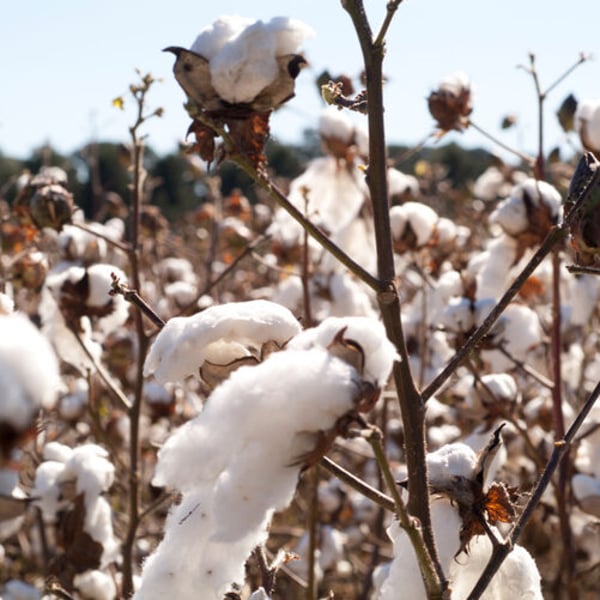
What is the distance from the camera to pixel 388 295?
86cm

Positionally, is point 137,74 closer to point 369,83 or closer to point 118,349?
point 369,83

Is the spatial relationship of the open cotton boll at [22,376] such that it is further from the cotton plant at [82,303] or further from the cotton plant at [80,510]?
the cotton plant at [82,303]

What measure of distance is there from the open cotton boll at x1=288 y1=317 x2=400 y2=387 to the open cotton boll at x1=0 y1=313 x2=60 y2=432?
11.0 inches

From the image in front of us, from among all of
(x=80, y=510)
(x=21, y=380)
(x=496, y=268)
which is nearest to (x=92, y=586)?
(x=80, y=510)

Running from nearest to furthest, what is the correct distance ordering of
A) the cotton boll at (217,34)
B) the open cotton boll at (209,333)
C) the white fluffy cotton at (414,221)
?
the open cotton boll at (209,333), the cotton boll at (217,34), the white fluffy cotton at (414,221)

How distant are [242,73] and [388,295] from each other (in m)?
0.25

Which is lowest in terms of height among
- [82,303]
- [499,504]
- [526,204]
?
[499,504]

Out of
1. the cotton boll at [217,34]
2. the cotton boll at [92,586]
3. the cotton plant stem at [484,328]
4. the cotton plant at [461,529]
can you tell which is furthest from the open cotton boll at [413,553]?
the cotton boll at [92,586]

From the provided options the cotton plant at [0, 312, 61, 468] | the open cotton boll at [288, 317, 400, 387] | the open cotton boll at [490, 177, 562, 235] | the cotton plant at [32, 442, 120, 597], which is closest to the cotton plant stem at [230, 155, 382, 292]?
the open cotton boll at [288, 317, 400, 387]

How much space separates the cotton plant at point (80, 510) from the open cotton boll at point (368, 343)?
111 cm

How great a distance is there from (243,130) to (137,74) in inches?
36.2

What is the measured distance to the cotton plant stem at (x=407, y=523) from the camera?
2.30 ft

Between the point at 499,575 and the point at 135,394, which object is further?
the point at 135,394

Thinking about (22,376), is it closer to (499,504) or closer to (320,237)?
(320,237)
